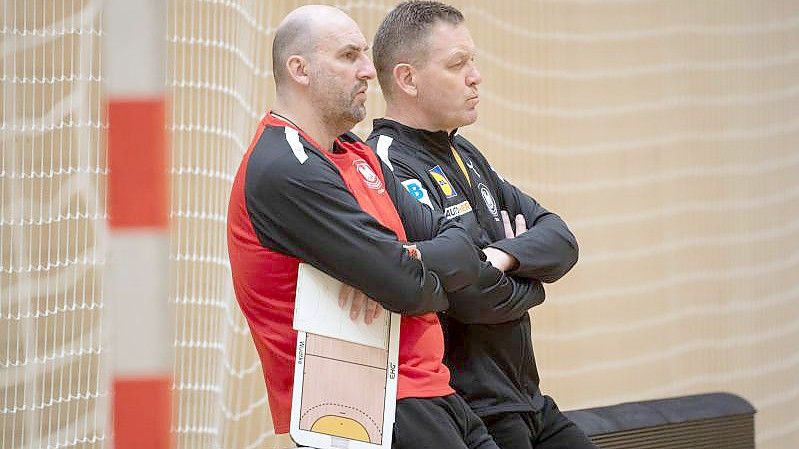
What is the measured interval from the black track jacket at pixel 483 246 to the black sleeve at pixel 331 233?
43 cm

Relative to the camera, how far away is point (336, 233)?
7.96ft

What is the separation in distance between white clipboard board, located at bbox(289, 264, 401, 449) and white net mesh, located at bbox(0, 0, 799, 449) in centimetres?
170

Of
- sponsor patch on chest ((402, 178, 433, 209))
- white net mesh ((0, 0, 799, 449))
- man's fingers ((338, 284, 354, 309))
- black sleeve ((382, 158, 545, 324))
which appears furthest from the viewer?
white net mesh ((0, 0, 799, 449))

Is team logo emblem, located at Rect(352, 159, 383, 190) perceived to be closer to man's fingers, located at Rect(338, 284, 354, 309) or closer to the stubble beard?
the stubble beard

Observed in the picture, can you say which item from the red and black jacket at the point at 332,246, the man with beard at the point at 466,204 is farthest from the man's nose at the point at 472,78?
the red and black jacket at the point at 332,246

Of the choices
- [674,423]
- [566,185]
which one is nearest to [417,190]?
[674,423]

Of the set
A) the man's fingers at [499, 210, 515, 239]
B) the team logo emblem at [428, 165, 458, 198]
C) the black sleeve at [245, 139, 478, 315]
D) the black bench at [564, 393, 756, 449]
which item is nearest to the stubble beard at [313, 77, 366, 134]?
the black sleeve at [245, 139, 478, 315]

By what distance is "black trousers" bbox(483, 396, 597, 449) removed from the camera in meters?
3.00

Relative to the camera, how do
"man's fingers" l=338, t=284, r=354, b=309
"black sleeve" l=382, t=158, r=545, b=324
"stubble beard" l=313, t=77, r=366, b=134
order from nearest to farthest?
"man's fingers" l=338, t=284, r=354, b=309, "stubble beard" l=313, t=77, r=366, b=134, "black sleeve" l=382, t=158, r=545, b=324

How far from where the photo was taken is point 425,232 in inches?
110

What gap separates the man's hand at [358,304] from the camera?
2537 millimetres

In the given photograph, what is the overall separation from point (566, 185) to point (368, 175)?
3748 millimetres

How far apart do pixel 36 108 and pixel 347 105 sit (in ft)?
6.70

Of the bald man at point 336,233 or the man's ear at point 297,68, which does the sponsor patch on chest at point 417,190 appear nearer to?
the bald man at point 336,233
